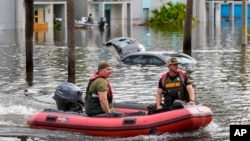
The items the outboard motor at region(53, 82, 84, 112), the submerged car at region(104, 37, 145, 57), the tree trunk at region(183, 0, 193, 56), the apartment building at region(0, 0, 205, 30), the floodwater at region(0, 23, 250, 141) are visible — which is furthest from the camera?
the apartment building at region(0, 0, 205, 30)

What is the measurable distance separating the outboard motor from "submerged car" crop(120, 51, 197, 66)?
45.8 ft

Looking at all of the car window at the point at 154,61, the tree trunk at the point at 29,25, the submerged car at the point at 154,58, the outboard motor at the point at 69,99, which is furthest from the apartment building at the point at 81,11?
the outboard motor at the point at 69,99

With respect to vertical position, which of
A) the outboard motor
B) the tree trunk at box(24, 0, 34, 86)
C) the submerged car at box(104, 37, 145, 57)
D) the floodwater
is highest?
the tree trunk at box(24, 0, 34, 86)

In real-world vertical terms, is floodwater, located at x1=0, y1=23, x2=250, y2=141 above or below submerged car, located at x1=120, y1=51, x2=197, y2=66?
below

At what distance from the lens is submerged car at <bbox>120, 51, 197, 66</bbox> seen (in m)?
30.7

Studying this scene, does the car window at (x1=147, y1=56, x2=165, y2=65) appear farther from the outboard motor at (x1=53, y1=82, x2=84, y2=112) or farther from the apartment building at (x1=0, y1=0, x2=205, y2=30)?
the apartment building at (x1=0, y1=0, x2=205, y2=30)

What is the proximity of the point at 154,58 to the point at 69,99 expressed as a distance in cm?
1482

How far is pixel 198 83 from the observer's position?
966 inches

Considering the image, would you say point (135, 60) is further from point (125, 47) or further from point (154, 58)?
point (125, 47)

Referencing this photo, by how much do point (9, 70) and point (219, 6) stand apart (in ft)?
279

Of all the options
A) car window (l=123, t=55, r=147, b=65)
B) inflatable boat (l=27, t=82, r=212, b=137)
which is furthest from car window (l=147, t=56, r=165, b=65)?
inflatable boat (l=27, t=82, r=212, b=137)

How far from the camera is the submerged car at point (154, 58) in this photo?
101 ft

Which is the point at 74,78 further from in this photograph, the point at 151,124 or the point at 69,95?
the point at 151,124

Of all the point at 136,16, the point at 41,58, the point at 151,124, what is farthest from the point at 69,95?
the point at 136,16
